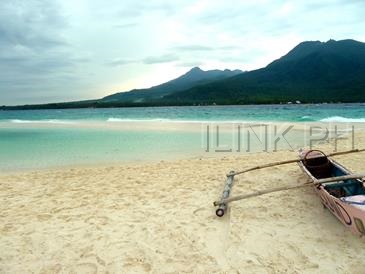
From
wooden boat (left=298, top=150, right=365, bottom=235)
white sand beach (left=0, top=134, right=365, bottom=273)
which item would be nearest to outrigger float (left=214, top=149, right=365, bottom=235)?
wooden boat (left=298, top=150, right=365, bottom=235)

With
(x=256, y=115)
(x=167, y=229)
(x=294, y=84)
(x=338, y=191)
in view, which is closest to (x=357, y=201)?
(x=338, y=191)

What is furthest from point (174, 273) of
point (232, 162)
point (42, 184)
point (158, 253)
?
point (232, 162)

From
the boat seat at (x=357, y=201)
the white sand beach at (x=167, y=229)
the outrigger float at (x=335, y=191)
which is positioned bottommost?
the white sand beach at (x=167, y=229)

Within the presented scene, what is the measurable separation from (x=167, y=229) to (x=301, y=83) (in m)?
124

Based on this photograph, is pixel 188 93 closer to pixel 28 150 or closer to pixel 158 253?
pixel 28 150

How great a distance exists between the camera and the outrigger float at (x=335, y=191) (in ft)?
14.9

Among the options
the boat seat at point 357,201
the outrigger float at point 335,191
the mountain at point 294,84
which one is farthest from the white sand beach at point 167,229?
the mountain at point 294,84

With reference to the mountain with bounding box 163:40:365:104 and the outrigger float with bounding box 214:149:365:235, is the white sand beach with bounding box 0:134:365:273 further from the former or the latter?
the mountain with bounding box 163:40:365:104

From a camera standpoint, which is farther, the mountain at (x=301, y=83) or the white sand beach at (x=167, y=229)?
the mountain at (x=301, y=83)

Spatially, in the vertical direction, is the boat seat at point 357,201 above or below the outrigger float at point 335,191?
above

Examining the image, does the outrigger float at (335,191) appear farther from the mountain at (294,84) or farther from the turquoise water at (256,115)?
the mountain at (294,84)

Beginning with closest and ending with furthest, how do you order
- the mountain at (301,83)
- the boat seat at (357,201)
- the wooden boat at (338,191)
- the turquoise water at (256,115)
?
the boat seat at (357,201)
the wooden boat at (338,191)
the turquoise water at (256,115)
the mountain at (301,83)

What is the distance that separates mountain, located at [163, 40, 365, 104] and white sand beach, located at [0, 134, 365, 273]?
77032 mm

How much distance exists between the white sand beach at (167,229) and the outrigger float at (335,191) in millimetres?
269
